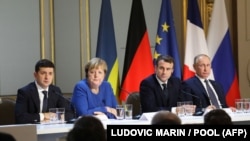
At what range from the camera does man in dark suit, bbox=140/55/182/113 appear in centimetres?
404

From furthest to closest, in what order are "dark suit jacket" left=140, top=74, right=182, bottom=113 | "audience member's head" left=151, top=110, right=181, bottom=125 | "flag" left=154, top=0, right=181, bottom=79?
"flag" left=154, top=0, right=181, bottom=79 → "dark suit jacket" left=140, top=74, right=182, bottom=113 → "audience member's head" left=151, top=110, right=181, bottom=125

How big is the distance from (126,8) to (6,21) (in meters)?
1.40

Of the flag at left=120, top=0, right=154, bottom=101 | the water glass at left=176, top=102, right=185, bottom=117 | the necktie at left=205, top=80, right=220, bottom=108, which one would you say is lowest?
the water glass at left=176, top=102, right=185, bottom=117

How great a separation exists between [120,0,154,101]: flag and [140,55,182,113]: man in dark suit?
103cm

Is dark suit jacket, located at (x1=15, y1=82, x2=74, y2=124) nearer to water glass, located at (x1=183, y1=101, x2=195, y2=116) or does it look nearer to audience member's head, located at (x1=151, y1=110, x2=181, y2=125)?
water glass, located at (x1=183, y1=101, x2=195, y2=116)

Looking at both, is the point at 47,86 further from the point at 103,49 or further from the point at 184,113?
the point at 103,49

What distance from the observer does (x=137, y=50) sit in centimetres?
523

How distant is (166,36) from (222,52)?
688 millimetres

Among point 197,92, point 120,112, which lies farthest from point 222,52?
point 120,112

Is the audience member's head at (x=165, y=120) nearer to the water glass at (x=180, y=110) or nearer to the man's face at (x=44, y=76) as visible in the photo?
the water glass at (x=180, y=110)

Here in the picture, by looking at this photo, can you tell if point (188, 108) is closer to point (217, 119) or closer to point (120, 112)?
point (120, 112)

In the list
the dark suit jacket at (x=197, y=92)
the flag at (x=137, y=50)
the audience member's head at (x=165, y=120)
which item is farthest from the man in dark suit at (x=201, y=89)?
the audience member's head at (x=165, y=120)

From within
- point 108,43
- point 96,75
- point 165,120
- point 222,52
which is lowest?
point 165,120

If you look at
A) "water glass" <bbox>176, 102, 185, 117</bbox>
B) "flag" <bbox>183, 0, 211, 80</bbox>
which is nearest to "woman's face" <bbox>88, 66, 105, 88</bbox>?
"water glass" <bbox>176, 102, 185, 117</bbox>
